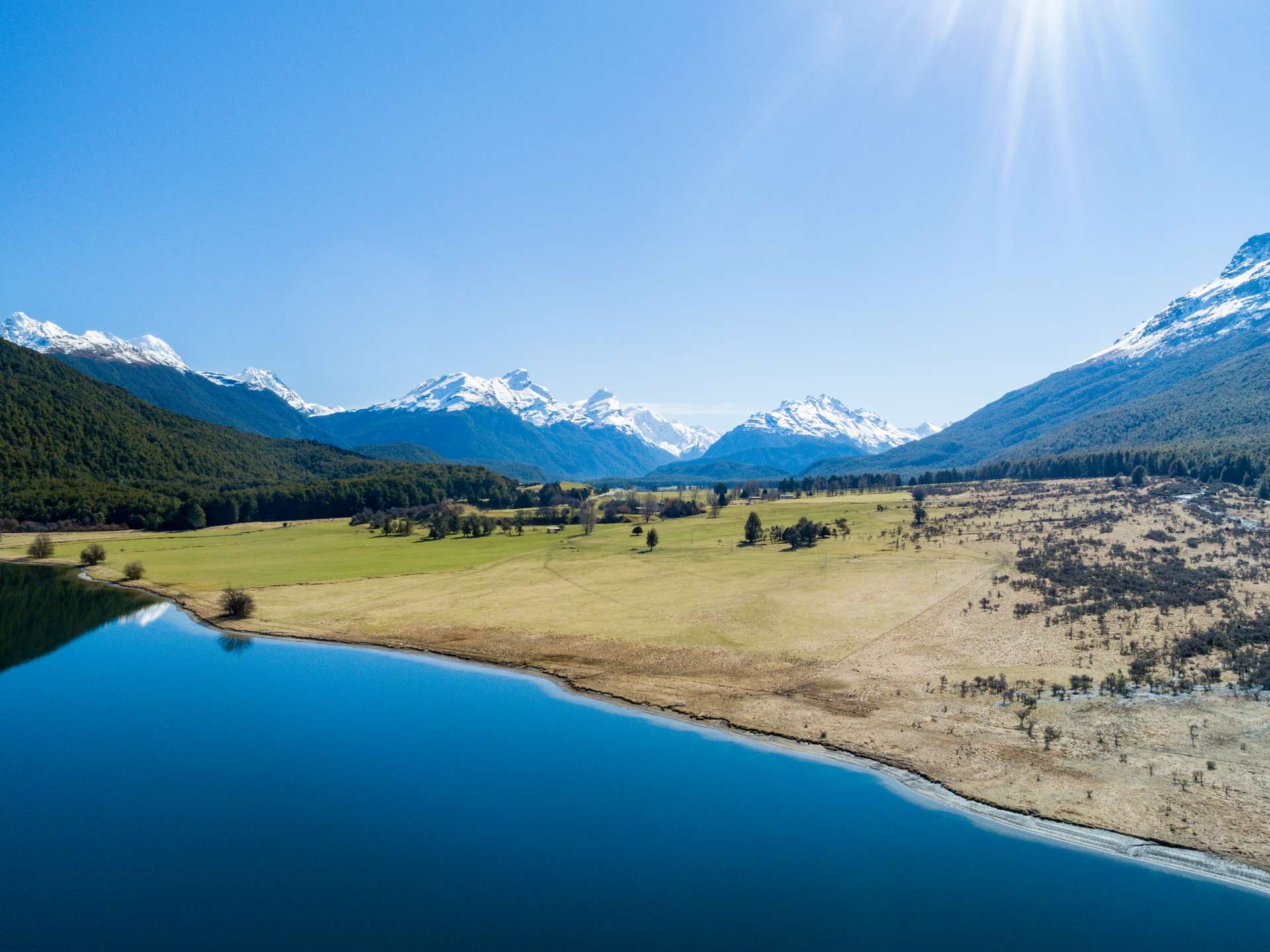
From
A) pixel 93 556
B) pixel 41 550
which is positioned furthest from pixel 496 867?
pixel 41 550

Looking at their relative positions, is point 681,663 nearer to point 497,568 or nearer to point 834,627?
point 834,627

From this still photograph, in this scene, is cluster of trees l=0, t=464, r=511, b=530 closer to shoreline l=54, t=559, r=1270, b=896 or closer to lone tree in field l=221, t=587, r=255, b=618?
lone tree in field l=221, t=587, r=255, b=618

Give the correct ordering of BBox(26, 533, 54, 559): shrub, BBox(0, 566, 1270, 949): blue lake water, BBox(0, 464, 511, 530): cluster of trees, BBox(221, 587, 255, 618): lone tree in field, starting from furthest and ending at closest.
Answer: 1. BBox(0, 464, 511, 530): cluster of trees
2. BBox(26, 533, 54, 559): shrub
3. BBox(221, 587, 255, 618): lone tree in field
4. BBox(0, 566, 1270, 949): blue lake water

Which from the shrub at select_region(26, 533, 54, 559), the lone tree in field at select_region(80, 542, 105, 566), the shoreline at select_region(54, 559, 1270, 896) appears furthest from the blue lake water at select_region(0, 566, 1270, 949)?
the shrub at select_region(26, 533, 54, 559)

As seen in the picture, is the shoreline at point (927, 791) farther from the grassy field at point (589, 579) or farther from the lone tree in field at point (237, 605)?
the lone tree in field at point (237, 605)

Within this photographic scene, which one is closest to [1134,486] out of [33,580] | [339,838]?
[339,838]
